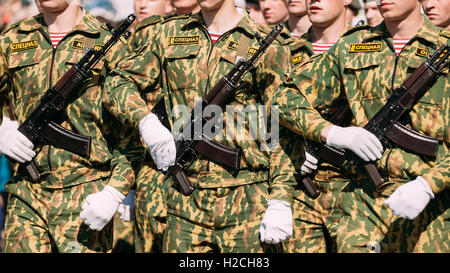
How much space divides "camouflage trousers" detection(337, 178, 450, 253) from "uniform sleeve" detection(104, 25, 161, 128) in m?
1.67

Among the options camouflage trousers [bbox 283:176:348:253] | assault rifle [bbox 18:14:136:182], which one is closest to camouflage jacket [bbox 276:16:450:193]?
camouflage trousers [bbox 283:176:348:253]

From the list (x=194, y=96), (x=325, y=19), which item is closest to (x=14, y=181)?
(x=194, y=96)

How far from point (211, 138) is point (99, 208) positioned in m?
0.98

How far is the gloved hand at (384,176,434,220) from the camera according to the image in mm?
6422

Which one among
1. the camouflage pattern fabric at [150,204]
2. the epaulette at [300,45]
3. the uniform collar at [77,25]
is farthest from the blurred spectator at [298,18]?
the uniform collar at [77,25]

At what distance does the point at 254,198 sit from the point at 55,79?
182 cm

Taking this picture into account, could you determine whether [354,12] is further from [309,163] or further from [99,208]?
[99,208]

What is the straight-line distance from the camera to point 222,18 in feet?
24.7

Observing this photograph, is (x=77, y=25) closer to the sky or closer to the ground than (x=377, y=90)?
closer to the sky

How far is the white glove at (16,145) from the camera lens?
7.69 m

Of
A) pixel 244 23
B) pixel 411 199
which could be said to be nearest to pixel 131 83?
pixel 244 23

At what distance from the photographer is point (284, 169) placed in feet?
23.8

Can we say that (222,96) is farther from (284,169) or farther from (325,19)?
(325,19)

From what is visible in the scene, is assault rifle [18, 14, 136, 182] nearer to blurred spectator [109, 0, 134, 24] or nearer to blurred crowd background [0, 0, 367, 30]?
blurred crowd background [0, 0, 367, 30]
